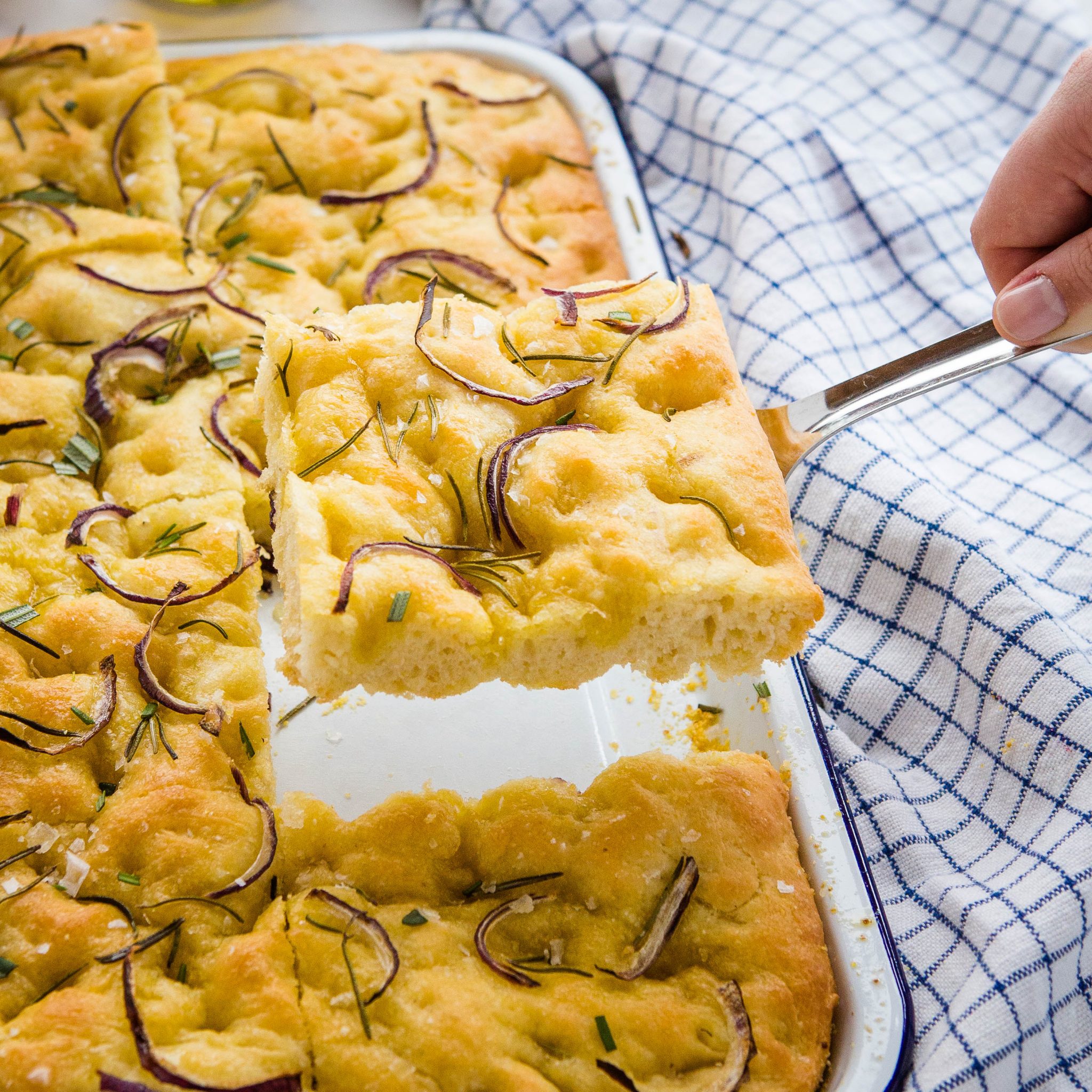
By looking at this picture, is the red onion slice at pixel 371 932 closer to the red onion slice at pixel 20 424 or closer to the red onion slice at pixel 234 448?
the red onion slice at pixel 234 448

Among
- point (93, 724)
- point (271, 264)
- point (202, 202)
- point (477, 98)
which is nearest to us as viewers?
point (93, 724)

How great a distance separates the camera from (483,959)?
239 cm

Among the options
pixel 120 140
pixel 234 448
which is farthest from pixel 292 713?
pixel 120 140

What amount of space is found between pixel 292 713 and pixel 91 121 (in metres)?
2.27

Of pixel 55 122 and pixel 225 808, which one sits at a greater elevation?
pixel 55 122

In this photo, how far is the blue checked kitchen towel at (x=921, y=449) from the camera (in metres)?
2.86

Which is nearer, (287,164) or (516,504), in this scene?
(516,504)

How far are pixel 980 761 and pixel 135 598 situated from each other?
2.33 m

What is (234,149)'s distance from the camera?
3.88 m

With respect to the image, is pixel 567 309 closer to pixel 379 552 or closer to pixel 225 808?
pixel 379 552

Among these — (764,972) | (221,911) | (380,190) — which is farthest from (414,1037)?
(380,190)

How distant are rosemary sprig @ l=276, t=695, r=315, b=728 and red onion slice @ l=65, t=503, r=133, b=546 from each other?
2.19ft

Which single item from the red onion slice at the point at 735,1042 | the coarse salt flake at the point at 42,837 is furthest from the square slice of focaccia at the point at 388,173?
the red onion slice at the point at 735,1042

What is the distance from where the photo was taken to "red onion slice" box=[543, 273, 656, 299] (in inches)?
115
